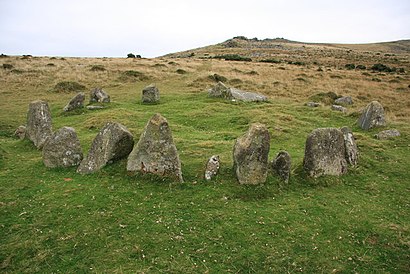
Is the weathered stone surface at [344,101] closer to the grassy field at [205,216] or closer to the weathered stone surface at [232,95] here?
the weathered stone surface at [232,95]

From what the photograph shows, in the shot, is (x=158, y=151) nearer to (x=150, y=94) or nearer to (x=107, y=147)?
(x=107, y=147)

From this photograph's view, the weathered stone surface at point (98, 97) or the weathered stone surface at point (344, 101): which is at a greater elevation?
the weathered stone surface at point (98, 97)

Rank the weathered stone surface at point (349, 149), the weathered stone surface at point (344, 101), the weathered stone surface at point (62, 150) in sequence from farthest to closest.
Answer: the weathered stone surface at point (344, 101) < the weathered stone surface at point (349, 149) < the weathered stone surface at point (62, 150)

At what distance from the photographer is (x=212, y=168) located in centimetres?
1384

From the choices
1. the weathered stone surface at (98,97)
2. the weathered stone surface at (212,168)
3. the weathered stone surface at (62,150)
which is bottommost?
the weathered stone surface at (212,168)

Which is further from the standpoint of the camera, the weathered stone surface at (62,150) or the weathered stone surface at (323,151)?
the weathered stone surface at (62,150)

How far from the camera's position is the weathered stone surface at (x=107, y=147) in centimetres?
1409

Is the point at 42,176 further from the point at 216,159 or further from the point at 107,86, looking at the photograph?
the point at 107,86

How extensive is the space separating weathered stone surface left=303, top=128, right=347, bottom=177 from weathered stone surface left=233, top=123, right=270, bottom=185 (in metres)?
2.22

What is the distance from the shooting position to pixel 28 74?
41.7 metres

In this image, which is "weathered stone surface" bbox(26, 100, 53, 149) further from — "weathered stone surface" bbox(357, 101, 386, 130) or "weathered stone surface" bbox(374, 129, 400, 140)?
"weathered stone surface" bbox(357, 101, 386, 130)

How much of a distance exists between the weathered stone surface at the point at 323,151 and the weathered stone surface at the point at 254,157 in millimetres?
2225

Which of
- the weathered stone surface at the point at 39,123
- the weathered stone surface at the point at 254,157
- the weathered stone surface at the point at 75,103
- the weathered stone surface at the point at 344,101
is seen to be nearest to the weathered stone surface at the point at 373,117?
the weathered stone surface at the point at 344,101

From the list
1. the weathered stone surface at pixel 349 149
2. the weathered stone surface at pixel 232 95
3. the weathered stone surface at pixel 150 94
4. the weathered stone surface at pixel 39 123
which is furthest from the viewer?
the weathered stone surface at pixel 232 95
